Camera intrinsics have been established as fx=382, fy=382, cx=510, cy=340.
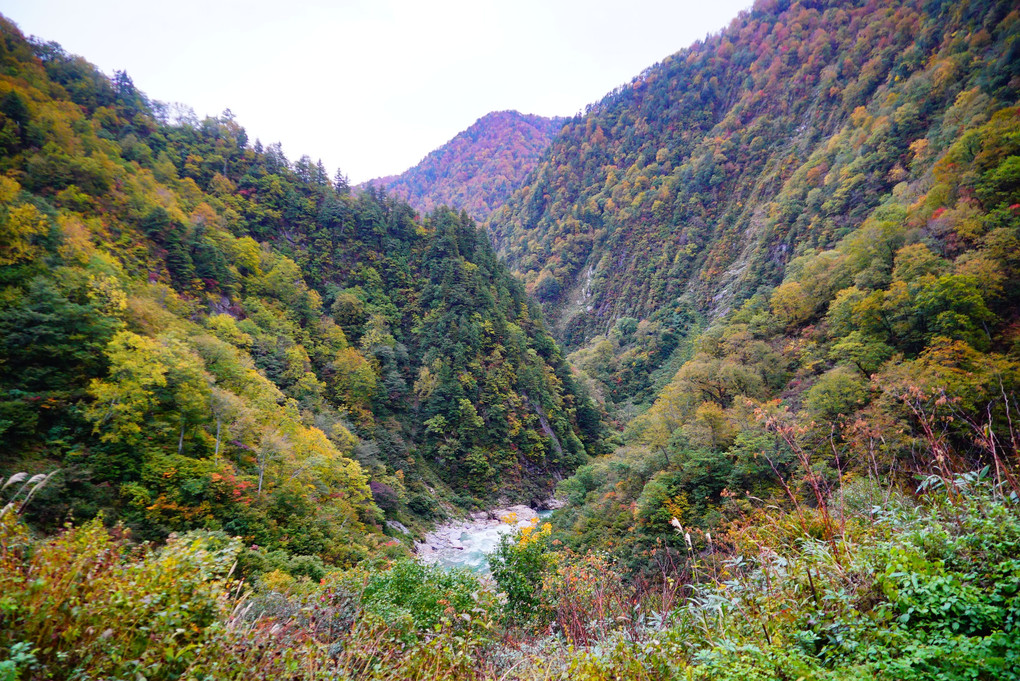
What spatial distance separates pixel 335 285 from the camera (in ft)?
180

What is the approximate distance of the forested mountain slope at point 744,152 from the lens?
147 feet

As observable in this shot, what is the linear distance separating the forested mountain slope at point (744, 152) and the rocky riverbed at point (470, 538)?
45.5m

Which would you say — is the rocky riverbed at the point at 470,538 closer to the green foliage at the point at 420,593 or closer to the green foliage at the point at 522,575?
the green foliage at the point at 522,575

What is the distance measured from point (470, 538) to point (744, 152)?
103 m

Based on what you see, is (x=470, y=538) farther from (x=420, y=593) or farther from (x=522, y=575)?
(x=420, y=593)

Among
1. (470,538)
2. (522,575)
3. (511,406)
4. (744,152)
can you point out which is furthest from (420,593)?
(744,152)

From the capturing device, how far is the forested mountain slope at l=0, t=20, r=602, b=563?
15266mm

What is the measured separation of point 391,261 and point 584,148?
95.2 metres

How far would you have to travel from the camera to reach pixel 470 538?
36.7m

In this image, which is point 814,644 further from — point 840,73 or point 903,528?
point 840,73

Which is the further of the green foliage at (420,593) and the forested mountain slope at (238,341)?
the forested mountain slope at (238,341)

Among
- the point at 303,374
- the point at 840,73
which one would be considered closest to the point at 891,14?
the point at 840,73

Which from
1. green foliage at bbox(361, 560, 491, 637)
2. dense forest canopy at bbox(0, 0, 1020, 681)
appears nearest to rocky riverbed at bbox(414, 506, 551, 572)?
dense forest canopy at bbox(0, 0, 1020, 681)

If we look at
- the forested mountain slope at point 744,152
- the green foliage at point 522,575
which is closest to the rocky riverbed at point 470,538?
the green foliage at point 522,575
